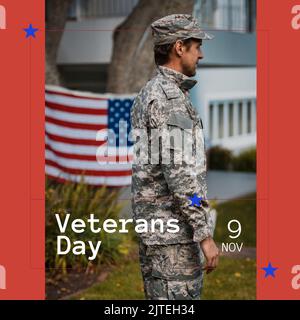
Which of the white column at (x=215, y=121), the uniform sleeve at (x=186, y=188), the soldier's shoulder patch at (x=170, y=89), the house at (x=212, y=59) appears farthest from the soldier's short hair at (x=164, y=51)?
the white column at (x=215, y=121)

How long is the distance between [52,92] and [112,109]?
59cm

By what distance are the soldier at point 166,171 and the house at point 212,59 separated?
6.64 meters

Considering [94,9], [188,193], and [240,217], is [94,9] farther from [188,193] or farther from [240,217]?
[188,193]

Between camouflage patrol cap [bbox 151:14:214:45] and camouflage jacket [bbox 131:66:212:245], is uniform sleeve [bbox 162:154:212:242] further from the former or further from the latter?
camouflage patrol cap [bbox 151:14:214:45]

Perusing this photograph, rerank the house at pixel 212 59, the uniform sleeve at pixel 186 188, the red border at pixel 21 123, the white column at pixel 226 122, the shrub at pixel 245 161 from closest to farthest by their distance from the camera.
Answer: the uniform sleeve at pixel 186 188, the red border at pixel 21 123, the house at pixel 212 59, the white column at pixel 226 122, the shrub at pixel 245 161

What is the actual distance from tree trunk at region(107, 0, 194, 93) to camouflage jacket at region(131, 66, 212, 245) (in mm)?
3749

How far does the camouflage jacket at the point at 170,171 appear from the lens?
3189 millimetres

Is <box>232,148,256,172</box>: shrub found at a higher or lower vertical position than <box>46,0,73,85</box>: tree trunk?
lower

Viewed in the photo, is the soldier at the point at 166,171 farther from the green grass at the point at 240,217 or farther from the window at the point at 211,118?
the window at the point at 211,118

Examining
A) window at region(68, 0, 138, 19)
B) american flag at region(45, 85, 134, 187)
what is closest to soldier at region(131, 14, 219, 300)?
american flag at region(45, 85, 134, 187)

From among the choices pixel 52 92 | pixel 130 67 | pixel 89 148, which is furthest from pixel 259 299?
pixel 130 67

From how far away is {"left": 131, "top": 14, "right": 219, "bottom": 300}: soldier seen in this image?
10.6 ft

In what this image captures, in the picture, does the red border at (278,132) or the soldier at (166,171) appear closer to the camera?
the soldier at (166,171)

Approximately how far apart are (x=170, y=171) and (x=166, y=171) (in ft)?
0.07
